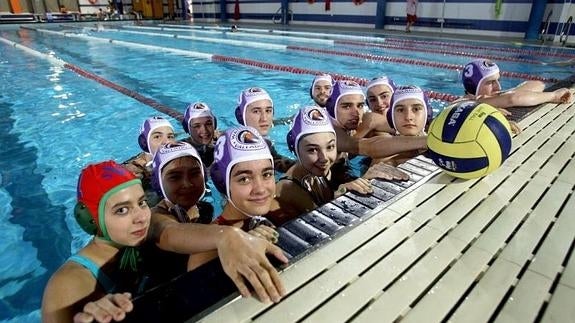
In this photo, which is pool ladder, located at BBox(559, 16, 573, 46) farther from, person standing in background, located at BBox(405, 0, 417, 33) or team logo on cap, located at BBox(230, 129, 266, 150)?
team logo on cap, located at BBox(230, 129, 266, 150)

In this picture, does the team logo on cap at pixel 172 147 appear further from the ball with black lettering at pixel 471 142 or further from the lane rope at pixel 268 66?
the lane rope at pixel 268 66

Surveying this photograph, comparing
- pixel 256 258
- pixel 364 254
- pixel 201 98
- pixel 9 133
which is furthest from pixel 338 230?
pixel 201 98

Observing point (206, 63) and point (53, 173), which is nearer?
point (53, 173)

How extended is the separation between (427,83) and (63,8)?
106 feet

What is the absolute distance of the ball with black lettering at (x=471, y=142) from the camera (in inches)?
93.3

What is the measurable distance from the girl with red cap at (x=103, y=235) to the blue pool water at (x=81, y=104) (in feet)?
3.69

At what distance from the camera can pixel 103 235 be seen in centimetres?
200

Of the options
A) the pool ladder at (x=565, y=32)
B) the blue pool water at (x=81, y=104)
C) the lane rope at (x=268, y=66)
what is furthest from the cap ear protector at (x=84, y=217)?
the pool ladder at (x=565, y=32)

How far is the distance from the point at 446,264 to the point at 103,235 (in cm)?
173

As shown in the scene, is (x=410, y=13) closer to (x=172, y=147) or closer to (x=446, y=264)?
(x=172, y=147)

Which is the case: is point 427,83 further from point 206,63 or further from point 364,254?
point 364,254

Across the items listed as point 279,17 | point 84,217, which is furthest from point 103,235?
point 279,17

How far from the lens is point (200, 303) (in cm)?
142

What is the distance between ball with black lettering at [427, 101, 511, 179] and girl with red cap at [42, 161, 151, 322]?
1909 millimetres
